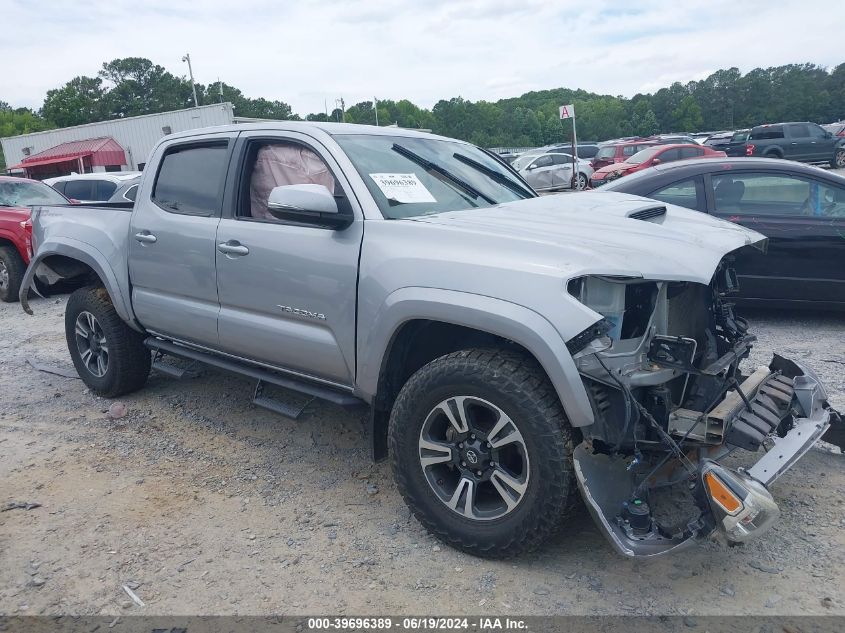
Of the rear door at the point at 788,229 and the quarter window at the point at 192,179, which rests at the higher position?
the quarter window at the point at 192,179

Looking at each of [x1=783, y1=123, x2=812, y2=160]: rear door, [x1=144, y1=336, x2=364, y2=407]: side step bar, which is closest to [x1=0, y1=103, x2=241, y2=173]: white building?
[x1=783, y1=123, x2=812, y2=160]: rear door

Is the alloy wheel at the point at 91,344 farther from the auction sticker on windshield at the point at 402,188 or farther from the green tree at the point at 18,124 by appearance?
the green tree at the point at 18,124

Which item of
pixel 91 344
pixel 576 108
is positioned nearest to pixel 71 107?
pixel 576 108

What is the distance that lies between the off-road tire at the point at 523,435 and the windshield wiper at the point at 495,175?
5.70 feet

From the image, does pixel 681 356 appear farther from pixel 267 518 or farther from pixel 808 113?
pixel 808 113

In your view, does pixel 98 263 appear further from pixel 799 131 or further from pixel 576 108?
pixel 576 108

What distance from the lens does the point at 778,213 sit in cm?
603

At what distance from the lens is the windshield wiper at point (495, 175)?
4352 mm

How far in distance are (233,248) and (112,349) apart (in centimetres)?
185

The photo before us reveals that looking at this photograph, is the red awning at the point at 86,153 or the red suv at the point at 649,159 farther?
the red awning at the point at 86,153

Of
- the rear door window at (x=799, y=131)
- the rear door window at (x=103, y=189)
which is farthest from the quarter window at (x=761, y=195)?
the rear door window at (x=799, y=131)

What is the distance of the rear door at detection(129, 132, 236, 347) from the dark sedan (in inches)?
158

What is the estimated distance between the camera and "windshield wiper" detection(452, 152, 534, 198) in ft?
14.3

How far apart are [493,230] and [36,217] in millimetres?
4176
